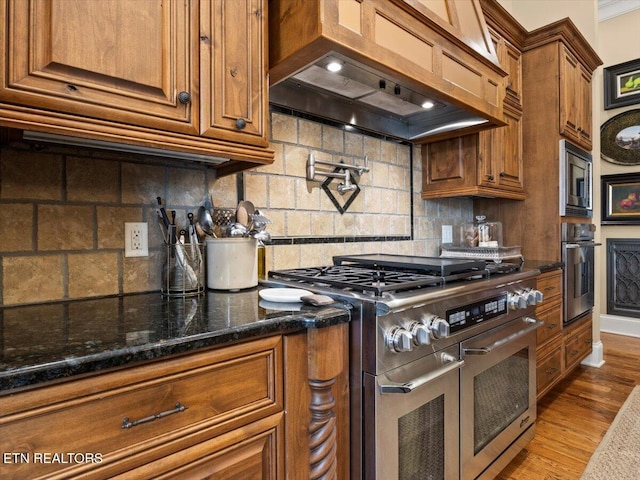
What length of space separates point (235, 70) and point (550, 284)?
2.27 metres

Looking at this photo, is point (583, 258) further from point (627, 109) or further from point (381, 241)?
point (627, 109)

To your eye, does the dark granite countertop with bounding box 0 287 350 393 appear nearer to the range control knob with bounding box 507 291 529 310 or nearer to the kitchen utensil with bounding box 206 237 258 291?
the kitchen utensil with bounding box 206 237 258 291

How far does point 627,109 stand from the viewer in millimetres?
3955

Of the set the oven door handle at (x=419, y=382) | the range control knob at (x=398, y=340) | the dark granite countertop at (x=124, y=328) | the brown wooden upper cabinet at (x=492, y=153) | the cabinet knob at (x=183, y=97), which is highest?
the brown wooden upper cabinet at (x=492, y=153)

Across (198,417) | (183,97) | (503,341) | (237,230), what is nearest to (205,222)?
(237,230)

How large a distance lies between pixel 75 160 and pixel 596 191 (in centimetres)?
373

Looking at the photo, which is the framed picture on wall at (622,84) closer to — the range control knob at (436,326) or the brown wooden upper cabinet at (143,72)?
the range control knob at (436,326)

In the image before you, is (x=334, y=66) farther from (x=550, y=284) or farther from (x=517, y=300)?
(x=550, y=284)

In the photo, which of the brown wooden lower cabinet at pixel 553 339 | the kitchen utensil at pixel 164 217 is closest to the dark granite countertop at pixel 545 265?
the brown wooden lower cabinet at pixel 553 339

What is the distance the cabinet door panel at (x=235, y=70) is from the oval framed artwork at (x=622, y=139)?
4.41 metres

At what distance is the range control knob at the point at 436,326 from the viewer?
1150mm

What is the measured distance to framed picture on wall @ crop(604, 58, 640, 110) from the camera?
12.7ft

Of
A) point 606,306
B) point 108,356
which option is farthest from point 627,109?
point 108,356

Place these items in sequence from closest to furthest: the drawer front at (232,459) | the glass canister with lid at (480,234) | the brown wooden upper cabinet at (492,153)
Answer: the drawer front at (232,459), the brown wooden upper cabinet at (492,153), the glass canister with lid at (480,234)
